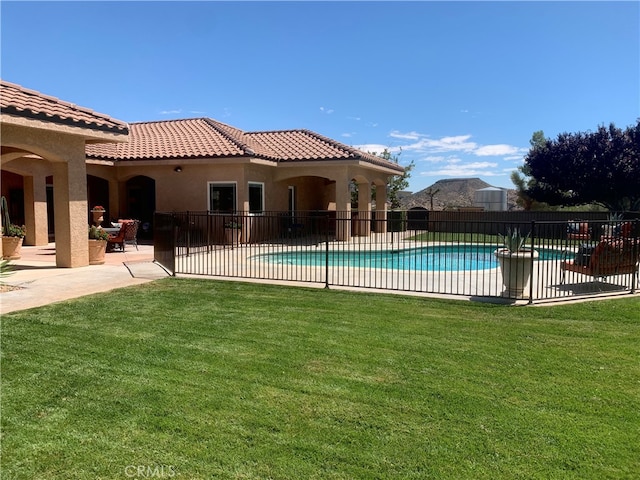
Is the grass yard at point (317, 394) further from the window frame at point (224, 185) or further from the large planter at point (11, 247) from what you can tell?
the window frame at point (224, 185)

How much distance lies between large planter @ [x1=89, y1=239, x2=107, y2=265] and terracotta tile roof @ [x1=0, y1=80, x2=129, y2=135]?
320cm

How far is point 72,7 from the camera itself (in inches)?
505

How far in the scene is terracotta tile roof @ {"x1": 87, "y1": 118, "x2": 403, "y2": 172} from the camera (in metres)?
20.2

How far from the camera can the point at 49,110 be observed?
11.0 metres

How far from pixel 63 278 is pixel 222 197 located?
10146 mm

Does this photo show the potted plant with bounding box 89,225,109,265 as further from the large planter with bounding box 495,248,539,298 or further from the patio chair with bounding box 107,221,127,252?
the large planter with bounding box 495,248,539,298

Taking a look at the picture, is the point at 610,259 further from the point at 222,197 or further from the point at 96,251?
the point at 222,197

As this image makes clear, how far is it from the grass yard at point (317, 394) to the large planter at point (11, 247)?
24.5ft

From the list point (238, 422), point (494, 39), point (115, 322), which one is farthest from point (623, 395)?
point (494, 39)

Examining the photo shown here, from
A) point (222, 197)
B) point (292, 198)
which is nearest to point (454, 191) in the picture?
point (292, 198)

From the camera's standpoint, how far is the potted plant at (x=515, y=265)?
895 cm

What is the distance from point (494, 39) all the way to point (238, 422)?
20346mm

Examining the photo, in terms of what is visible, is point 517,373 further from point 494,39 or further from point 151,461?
point 494,39

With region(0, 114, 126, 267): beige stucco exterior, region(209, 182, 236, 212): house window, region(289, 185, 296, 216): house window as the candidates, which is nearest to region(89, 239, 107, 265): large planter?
region(0, 114, 126, 267): beige stucco exterior
